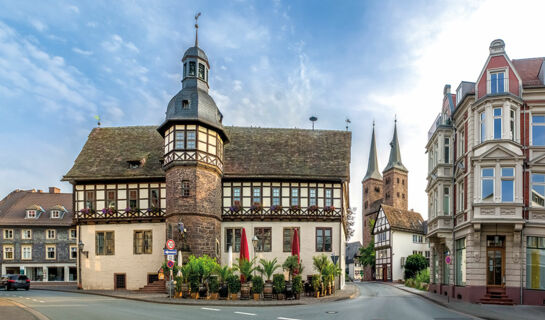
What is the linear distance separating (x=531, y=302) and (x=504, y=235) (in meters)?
3.43

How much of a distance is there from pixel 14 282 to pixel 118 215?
11.5m

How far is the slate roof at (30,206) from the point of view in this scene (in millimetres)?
62125

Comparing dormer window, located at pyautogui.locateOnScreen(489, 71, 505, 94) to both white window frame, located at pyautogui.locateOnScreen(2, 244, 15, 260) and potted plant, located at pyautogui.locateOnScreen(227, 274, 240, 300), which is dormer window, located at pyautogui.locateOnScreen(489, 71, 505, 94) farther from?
white window frame, located at pyautogui.locateOnScreen(2, 244, 15, 260)

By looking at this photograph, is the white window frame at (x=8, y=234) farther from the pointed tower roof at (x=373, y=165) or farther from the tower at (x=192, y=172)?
the pointed tower roof at (x=373, y=165)

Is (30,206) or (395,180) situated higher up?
(395,180)

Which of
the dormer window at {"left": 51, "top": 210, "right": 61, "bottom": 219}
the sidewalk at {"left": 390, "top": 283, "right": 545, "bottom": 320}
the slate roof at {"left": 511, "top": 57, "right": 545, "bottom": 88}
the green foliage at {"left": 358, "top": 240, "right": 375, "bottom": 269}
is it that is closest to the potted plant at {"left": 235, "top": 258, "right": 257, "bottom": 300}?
the sidewalk at {"left": 390, "top": 283, "right": 545, "bottom": 320}

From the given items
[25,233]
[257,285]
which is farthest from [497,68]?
[25,233]

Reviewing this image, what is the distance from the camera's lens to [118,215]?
3744cm

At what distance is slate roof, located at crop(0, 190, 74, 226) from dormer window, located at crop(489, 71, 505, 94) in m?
52.5

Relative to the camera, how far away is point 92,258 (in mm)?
Answer: 37625

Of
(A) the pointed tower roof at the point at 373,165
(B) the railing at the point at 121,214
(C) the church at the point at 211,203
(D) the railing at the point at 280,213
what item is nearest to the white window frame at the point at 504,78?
(C) the church at the point at 211,203

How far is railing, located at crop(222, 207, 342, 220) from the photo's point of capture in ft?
123

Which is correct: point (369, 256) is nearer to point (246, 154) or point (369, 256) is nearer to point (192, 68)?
point (246, 154)

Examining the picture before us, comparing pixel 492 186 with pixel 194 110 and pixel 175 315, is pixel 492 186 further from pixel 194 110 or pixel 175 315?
pixel 194 110
